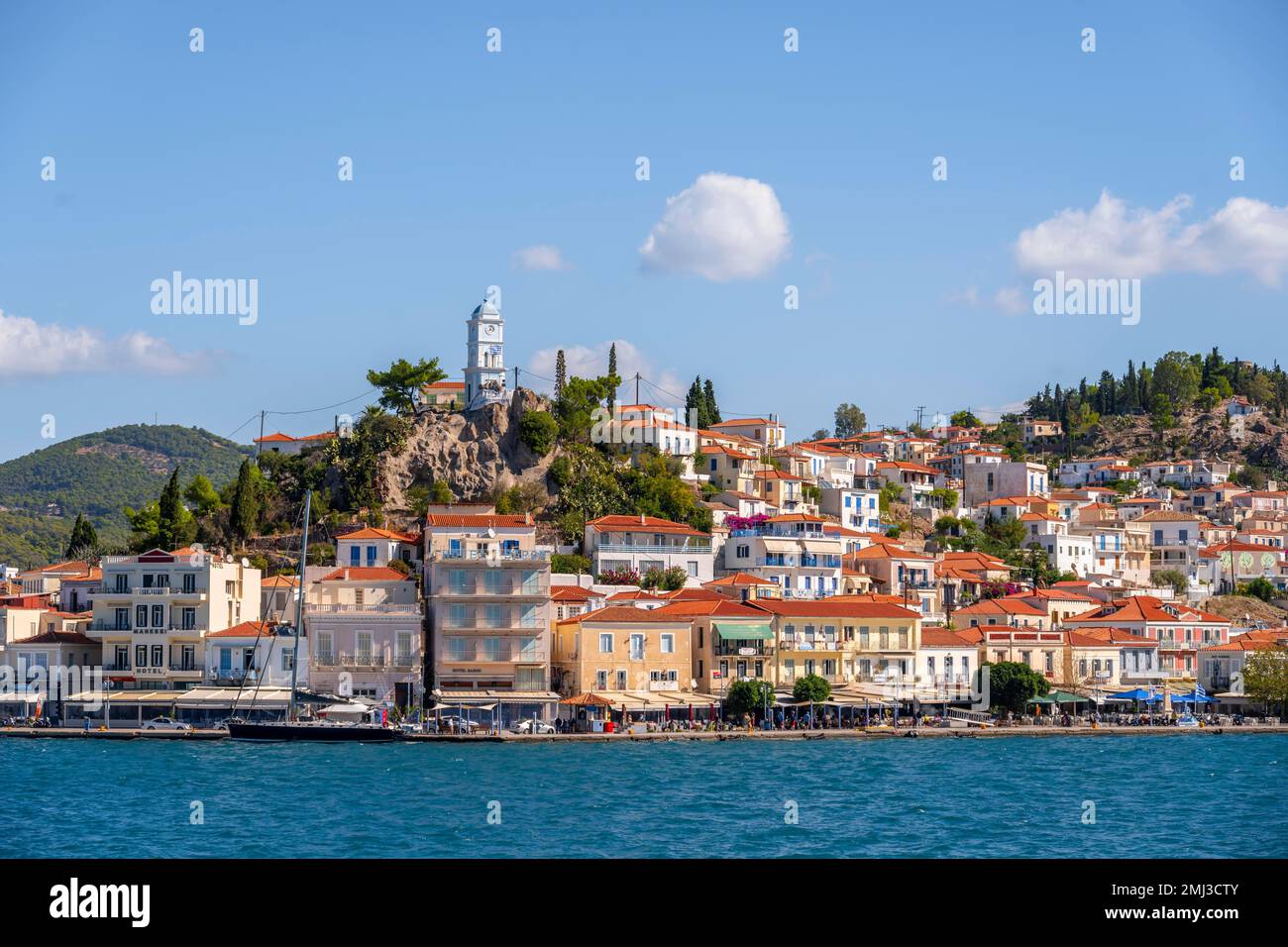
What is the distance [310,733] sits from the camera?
58.5 m

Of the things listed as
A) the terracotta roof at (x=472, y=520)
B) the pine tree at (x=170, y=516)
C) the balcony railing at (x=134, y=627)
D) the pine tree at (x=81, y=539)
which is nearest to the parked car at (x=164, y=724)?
the balcony railing at (x=134, y=627)

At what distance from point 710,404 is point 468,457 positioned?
3781cm

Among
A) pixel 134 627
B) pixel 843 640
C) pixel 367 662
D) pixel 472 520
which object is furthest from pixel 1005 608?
pixel 134 627

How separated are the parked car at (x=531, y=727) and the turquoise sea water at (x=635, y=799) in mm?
1903

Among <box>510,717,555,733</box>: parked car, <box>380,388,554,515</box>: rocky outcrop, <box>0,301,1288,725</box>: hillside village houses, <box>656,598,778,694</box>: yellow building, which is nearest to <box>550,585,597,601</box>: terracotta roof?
<box>0,301,1288,725</box>: hillside village houses

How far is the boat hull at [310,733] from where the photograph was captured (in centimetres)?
5794

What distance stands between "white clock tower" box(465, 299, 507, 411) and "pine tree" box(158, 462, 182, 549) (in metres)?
18.8

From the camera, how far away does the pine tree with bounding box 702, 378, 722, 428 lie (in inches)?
4673

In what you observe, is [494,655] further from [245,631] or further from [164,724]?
[164,724]

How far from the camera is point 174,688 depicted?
64562 millimetres

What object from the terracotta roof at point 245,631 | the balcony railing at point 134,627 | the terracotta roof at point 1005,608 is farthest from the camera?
the terracotta roof at point 1005,608

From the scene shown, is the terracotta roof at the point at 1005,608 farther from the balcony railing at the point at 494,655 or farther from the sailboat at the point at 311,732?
the sailboat at the point at 311,732

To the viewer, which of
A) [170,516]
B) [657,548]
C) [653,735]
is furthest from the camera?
[170,516]

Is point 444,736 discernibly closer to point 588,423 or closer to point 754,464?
point 588,423
